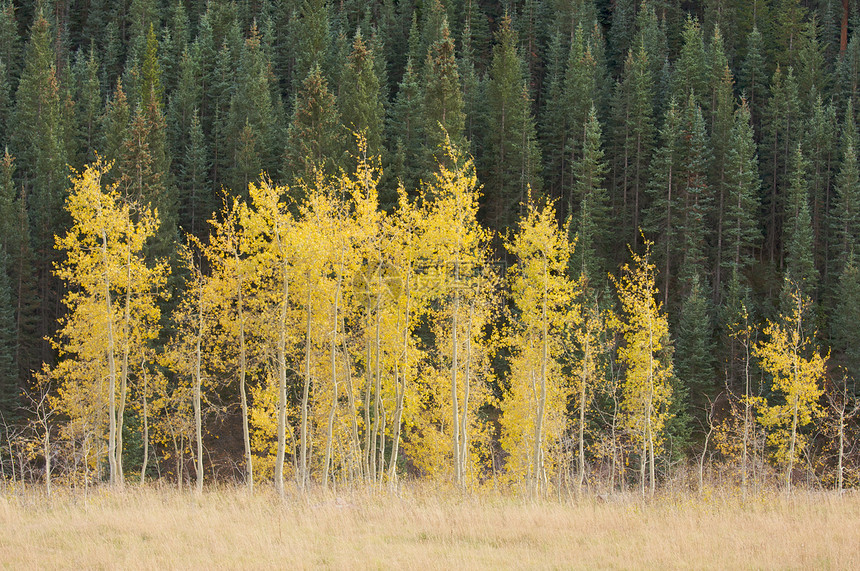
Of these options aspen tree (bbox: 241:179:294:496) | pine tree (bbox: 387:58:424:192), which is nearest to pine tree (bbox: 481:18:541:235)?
pine tree (bbox: 387:58:424:192)

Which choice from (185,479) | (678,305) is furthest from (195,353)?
(678,305)

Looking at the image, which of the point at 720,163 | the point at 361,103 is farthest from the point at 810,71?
the point at 361,103

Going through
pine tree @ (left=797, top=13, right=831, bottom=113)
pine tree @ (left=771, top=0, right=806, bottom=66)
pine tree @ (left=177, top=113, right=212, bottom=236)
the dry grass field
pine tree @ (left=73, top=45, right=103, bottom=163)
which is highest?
pine tree @ (left=771, top=0, right=806, bottom=66)

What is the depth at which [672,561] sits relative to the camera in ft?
40.0

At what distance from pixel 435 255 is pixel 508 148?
36.8 m

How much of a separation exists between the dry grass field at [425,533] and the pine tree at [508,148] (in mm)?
41864

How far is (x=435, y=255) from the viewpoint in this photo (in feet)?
86.4

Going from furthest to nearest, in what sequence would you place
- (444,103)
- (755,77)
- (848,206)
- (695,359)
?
(755,77)
(848,206)
(444,103)
(695,359)

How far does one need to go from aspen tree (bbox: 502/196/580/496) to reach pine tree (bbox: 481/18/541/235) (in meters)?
25.3

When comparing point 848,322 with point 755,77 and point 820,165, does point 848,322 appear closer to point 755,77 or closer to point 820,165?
point 820,165

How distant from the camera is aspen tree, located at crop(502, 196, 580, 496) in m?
29.0

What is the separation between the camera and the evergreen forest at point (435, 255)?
90.6ft

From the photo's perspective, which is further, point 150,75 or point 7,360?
point 150,75

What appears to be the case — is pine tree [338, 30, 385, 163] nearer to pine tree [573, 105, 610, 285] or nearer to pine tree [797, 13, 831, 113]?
pine tree [573, 105, 610, 285]
